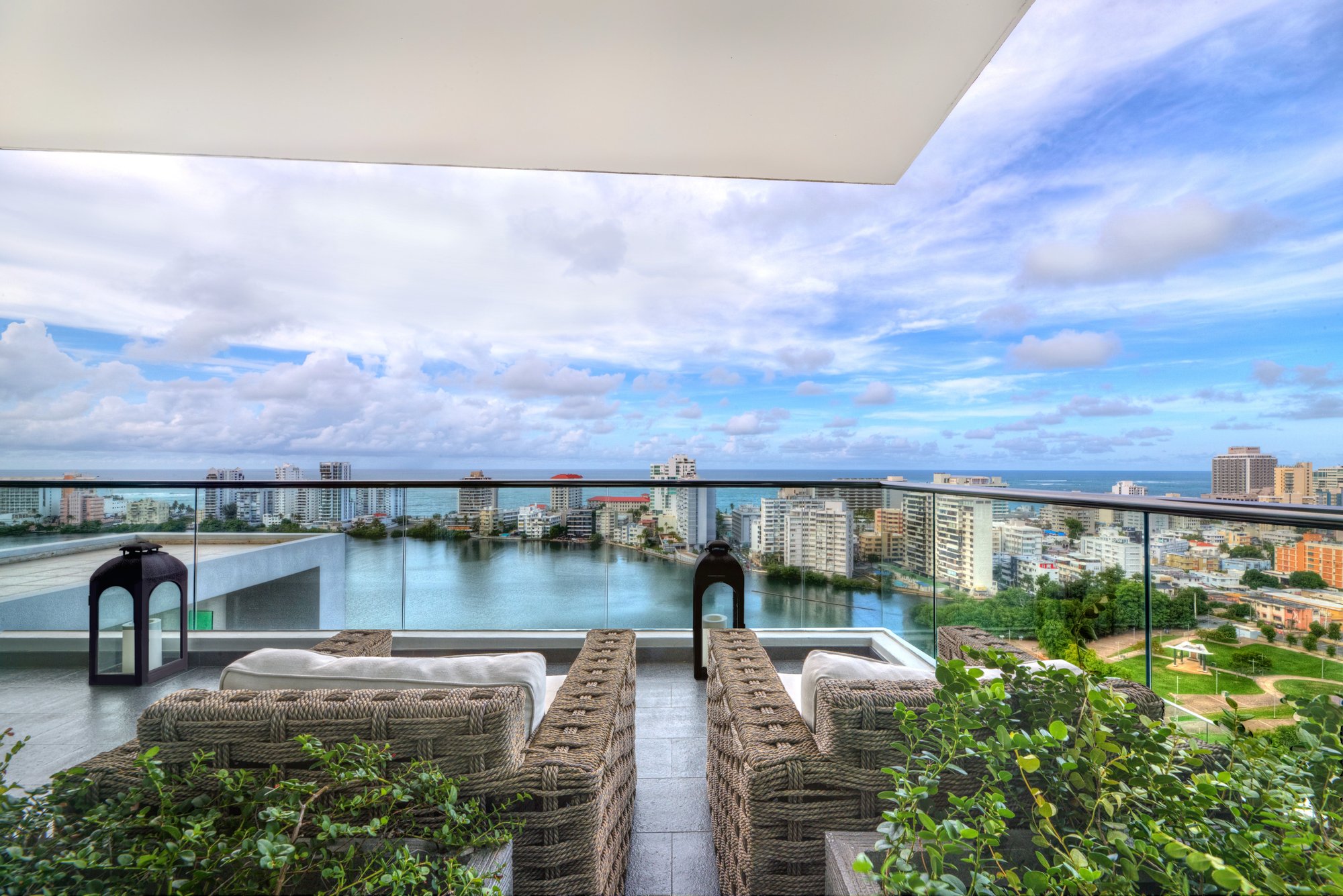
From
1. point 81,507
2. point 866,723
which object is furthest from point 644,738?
point 81,507

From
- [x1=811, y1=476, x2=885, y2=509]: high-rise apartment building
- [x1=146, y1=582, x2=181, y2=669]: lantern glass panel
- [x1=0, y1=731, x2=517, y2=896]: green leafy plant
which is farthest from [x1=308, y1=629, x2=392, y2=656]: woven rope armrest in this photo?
[x1=811, y1=476, x2=885, y2=509]: high-rise apartment building

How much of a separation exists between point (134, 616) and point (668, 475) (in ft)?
10.6

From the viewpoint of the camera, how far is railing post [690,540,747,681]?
12.1 ft

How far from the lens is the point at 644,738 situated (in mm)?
2727

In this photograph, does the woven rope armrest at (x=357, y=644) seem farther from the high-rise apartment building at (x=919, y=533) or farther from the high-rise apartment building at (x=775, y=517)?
the high-rise apartment building at (x=919, y=533)

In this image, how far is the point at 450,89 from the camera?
7.82 ft

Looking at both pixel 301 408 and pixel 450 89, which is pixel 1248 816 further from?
pixel 301 408

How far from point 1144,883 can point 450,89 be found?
9.50 feet

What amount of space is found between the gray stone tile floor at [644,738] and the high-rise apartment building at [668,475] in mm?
998

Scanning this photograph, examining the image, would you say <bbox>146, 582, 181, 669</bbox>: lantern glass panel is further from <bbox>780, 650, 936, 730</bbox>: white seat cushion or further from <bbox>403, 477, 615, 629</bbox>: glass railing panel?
<bbox>780, 650, 936, 730</bbox>: white seat cushion

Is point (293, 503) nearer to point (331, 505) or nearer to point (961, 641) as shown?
point (331, 505)

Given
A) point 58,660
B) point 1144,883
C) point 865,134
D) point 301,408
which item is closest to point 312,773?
point 1144,883

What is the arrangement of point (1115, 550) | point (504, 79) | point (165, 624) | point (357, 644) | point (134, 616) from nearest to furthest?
1. point (357, 644)
2. point (1115, 550)
3. point (504, 79)
4. point (134, 616)
5. point (165, 624)

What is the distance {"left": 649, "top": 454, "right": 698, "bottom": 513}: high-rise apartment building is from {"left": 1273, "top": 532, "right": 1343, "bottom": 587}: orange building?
291cm
